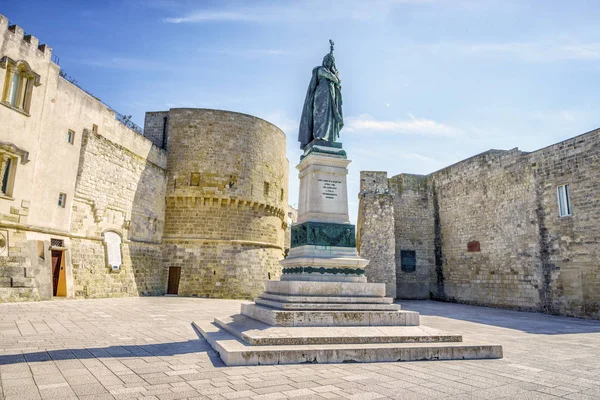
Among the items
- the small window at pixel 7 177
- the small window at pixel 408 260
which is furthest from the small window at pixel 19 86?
the small window at pixel 408 260

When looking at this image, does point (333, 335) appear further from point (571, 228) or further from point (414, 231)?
point (414, 231)

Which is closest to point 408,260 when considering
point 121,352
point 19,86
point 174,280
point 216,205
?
→ point 216,205

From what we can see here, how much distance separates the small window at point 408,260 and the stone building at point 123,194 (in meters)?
7.79

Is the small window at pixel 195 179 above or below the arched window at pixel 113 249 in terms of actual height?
above

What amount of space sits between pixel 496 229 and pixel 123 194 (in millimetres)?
18058

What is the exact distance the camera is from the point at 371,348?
5.45 metres

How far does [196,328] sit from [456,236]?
16432mm

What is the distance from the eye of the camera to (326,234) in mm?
7621

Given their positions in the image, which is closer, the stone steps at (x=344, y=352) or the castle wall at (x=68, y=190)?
the stone steps at (x=344, y=352)

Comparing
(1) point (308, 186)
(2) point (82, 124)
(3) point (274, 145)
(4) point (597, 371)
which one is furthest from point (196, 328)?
(3) point (274, 145)

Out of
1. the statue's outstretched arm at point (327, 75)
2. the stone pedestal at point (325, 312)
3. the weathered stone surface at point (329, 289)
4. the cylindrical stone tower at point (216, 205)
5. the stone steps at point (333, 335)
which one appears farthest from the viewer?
the cylindrical stone tower at point (216, 205)

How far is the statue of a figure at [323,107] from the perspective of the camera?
8.62 m

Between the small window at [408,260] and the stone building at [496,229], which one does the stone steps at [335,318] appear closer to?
the stone building at [496,229]

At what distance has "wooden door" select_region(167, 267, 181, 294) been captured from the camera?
69.2 feet
